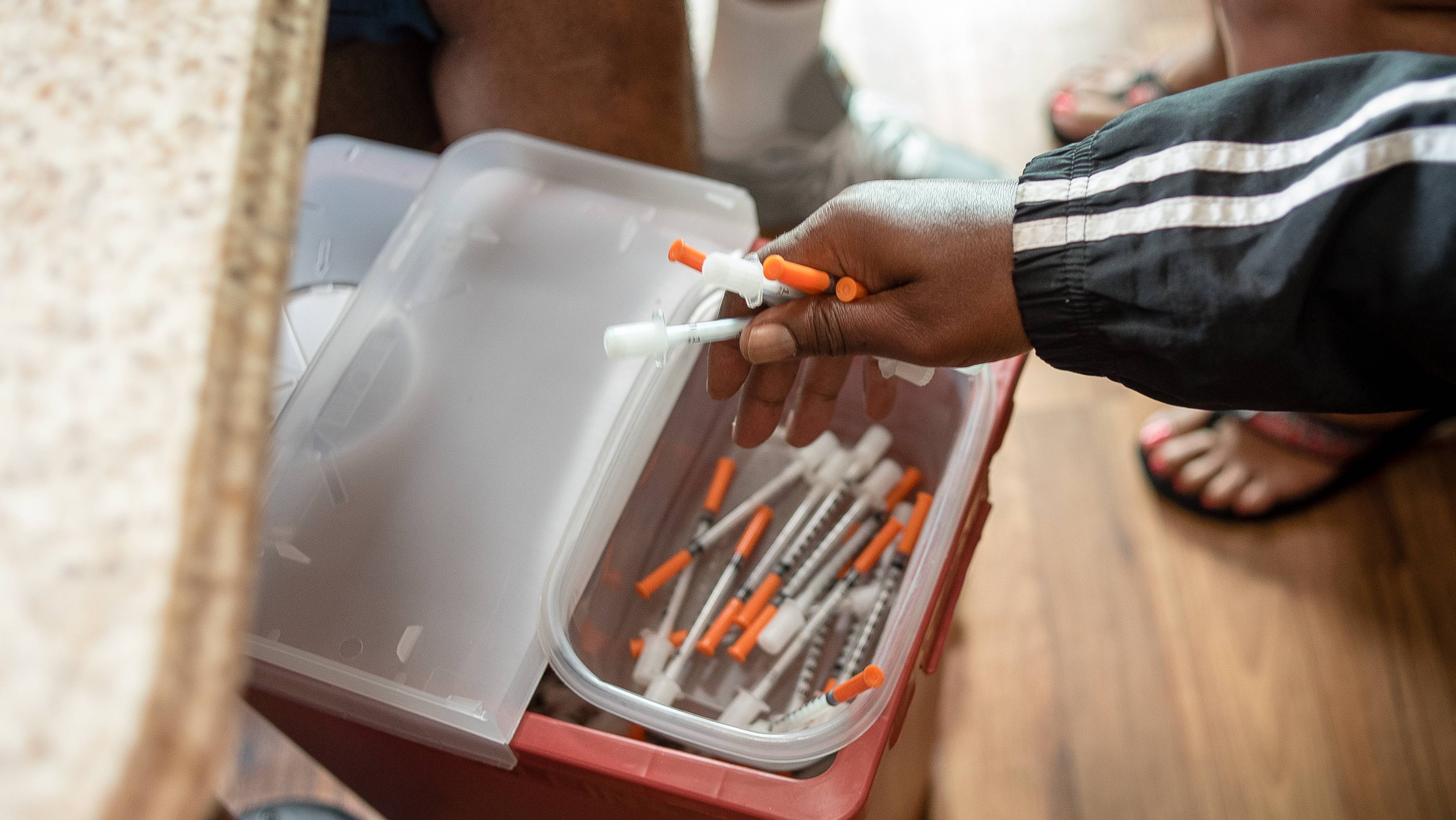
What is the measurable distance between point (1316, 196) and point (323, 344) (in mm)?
602

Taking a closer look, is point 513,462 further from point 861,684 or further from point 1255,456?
point 1255,456

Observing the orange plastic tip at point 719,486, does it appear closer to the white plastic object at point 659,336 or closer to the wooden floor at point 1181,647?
the white plastic object at point 659,336

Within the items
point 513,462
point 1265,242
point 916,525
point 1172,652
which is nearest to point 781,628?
point 916,525

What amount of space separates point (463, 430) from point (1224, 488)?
83 cm

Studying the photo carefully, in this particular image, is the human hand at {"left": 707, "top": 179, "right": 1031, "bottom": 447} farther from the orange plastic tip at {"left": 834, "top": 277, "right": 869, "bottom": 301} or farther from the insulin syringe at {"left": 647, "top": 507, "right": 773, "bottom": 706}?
the insulin syringe at {"left": 647, "top": 507, "right": 773, "bottom": 706}

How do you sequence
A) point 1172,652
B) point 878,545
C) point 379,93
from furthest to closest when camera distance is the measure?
point 1172,652, point 379,93, point 878,545

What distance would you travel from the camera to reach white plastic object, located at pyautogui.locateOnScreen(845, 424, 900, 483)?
2.58 feet

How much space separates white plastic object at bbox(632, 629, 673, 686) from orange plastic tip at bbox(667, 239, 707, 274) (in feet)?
0.95

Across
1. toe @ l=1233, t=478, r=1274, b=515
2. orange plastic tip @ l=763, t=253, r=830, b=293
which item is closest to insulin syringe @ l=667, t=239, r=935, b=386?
orange plastic tip @ l=763, t=253, r=830, b=293

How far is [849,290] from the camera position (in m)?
0.54

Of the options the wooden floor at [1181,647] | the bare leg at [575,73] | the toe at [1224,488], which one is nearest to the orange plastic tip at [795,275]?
the bare leg at [575,73]

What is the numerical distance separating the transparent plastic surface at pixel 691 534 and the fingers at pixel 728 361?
49mm

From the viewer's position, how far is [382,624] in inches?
24.1

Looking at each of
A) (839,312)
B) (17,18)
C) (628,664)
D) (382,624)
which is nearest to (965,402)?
(839,312)
